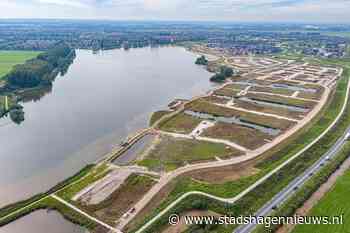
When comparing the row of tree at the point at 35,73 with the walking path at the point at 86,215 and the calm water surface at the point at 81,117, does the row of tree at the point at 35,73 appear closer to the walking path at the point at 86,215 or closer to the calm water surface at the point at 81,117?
the calm water surface at the point at 81,117

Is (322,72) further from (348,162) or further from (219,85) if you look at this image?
(348,162)

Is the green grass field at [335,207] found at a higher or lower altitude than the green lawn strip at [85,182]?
higher

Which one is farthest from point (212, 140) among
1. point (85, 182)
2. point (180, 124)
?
point (85, 182)

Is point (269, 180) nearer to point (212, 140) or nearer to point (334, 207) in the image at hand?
point (334, 207)

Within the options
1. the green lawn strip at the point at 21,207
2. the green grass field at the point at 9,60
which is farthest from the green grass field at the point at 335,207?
the green grass field at the point at 9,60

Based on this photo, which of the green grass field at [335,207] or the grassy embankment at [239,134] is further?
the grassy embankment at [239,134]

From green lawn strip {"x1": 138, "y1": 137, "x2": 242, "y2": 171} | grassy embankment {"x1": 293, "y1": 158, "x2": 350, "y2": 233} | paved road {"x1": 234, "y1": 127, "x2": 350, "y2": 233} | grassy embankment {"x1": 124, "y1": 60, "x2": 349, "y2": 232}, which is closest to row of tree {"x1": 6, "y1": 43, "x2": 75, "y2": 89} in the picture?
green lawn strip {"x1": 138, "y1": 137, "x2": 242, "y2": 171}

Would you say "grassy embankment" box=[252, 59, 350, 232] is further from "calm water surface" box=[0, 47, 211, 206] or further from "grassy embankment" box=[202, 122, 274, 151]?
"calm water surface" box=[0, 47, 211, 206]
